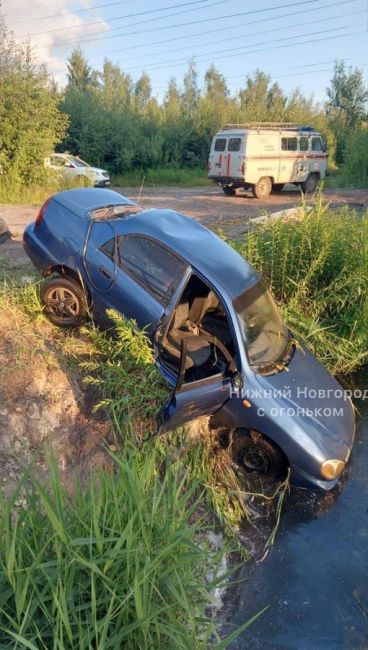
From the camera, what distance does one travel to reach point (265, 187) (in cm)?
1816

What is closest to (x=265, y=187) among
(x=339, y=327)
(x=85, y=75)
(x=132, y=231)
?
(x=339, y=327)

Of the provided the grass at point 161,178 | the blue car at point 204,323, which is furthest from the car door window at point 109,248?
the grass at point 161,178

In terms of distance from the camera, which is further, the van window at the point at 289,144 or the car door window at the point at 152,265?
the van window at the point at 289,144

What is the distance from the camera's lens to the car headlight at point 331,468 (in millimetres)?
4102

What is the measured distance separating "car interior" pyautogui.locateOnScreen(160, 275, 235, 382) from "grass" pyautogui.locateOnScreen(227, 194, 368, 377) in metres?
1.66

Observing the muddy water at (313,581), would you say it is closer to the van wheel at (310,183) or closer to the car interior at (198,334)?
the car interior at (198,334)

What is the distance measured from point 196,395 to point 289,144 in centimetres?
1646

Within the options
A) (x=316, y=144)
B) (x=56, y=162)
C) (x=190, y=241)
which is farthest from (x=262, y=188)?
(x=190, y=241)

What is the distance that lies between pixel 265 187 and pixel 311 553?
1589 centimetres

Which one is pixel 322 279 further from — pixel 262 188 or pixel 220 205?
pixel 262 188

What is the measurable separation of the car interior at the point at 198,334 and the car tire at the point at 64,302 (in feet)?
3.35

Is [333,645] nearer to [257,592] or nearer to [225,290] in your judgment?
[257,592]

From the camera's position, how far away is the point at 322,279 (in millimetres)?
6910

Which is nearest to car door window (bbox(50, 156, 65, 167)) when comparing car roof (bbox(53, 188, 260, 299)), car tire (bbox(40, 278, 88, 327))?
car roof (bbox(53, 188, 260, 299))
